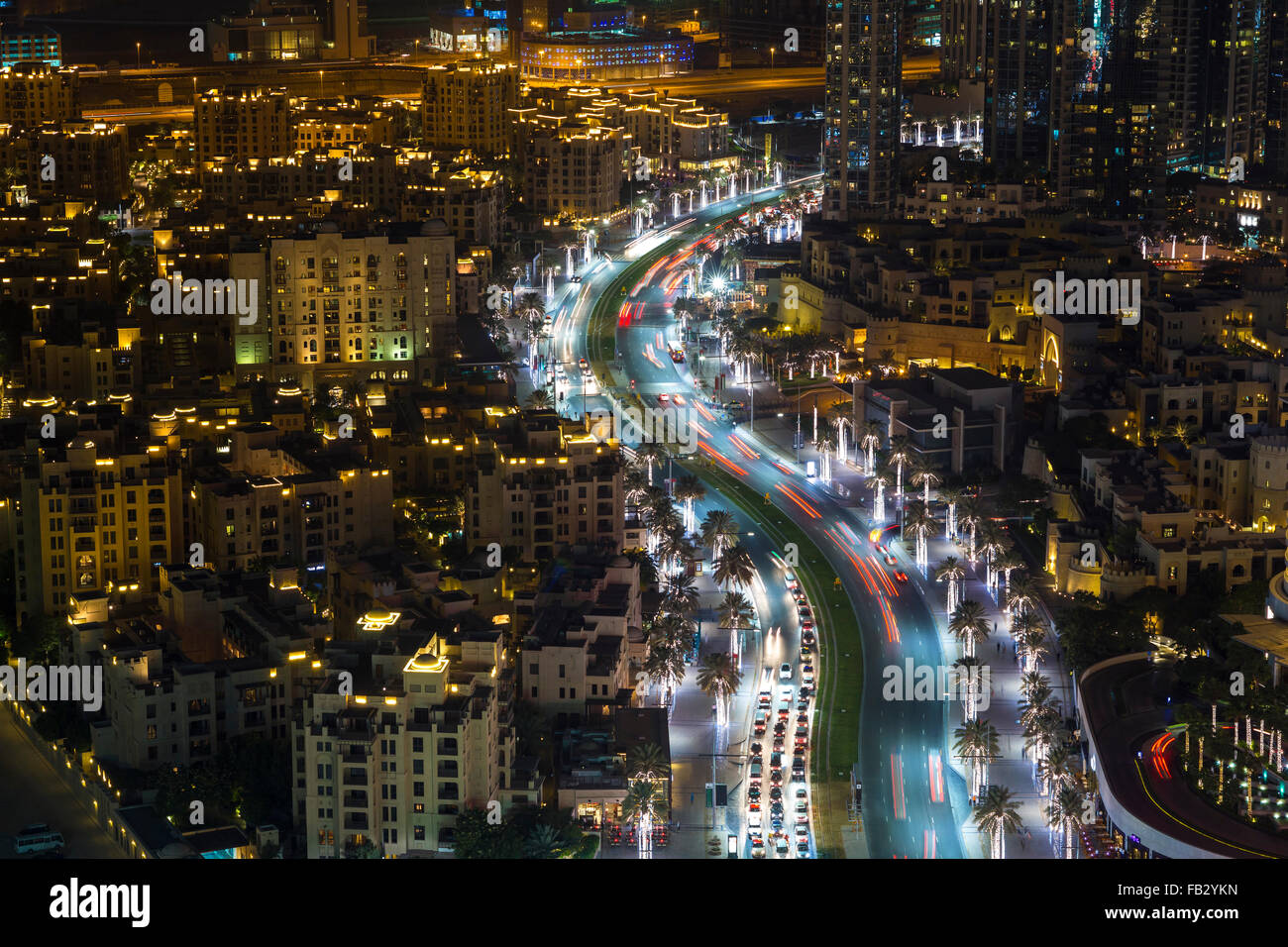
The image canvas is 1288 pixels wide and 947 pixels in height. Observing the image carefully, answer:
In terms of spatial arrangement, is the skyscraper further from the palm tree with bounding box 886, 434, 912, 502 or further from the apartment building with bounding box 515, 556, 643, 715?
the apartment building with bounding box 515, 556, 643, 715

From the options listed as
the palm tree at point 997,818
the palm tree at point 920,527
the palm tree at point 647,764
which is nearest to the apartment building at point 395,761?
the palm tree at point 647,764

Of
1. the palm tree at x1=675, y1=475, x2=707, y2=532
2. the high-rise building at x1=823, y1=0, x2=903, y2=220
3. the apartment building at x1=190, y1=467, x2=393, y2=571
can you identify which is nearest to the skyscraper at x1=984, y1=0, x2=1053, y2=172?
the high-rise building at x1=823, y1=0, x2=903, y2=220

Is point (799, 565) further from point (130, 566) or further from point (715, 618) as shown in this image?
point (130, 566)

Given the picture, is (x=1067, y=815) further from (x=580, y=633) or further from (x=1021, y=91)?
(x=1021, y=91)

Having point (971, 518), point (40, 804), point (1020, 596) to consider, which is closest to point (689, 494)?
point (971, 518)

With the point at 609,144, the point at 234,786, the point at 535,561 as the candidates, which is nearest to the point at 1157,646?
the point at 535,561

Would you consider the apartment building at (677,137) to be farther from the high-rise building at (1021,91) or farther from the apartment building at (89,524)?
the apartment building at (89,524)
